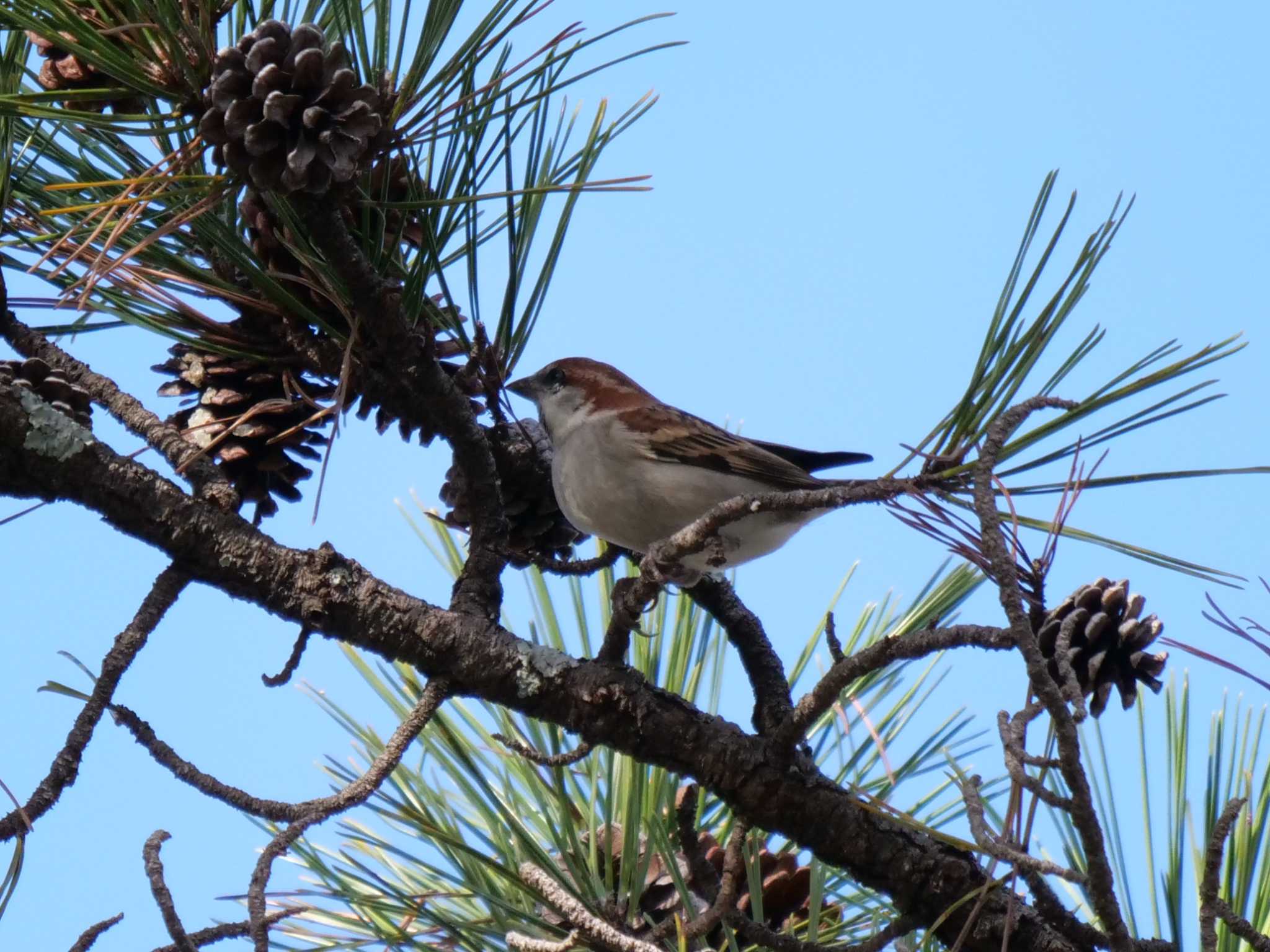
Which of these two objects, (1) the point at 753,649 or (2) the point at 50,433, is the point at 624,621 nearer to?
(1) the point at 753,649

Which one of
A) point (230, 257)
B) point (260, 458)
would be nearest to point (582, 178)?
point (230, 257)

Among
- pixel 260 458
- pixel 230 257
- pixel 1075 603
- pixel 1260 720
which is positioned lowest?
pixel 1260 720

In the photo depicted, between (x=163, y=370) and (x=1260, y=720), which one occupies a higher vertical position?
(x=163, y=370)

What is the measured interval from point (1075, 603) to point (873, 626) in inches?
44.0

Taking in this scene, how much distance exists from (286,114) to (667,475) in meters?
1.69

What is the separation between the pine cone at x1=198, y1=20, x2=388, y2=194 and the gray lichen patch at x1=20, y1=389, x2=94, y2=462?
1.99 ft

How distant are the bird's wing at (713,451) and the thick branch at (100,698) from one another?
1541mm

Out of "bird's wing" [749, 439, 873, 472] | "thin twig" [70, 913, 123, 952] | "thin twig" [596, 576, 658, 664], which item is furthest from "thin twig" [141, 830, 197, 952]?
"bird's wing" [749, 439, 873, 472]

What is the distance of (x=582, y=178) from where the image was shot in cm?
257

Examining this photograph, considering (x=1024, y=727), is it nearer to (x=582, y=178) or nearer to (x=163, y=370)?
(x=582, y=178)

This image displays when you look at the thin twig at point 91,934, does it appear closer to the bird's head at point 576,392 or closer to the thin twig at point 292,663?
the thin twig at point 292,663

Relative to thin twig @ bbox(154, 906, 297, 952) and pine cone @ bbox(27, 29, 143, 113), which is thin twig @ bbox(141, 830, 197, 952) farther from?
pine cone @ bbox(27, 29, 143, 113)

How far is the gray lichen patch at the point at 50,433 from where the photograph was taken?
222 cm

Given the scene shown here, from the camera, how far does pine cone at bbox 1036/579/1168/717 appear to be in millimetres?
2133
